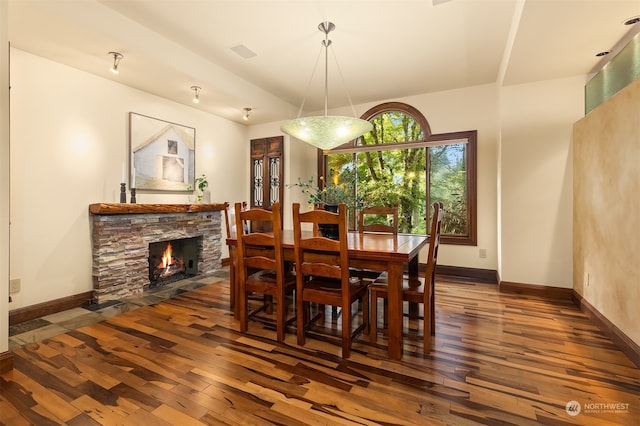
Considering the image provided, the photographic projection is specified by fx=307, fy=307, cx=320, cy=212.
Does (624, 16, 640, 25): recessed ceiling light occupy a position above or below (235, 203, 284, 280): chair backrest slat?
above

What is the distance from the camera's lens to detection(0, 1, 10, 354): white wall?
196 centimetres

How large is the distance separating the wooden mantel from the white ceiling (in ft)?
4.86

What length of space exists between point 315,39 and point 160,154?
255 centimetres

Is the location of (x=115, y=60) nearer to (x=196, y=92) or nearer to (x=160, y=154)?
(x=196, y=92)

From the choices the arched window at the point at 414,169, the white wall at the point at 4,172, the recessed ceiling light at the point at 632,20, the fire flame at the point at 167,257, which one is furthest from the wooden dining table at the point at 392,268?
the fire flame at the point at 167,257

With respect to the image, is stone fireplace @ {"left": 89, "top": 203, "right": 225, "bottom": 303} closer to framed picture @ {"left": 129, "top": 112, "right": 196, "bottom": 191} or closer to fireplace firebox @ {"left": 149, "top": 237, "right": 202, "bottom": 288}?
fireplace firebox @ {"left": 149, "top": 237, "right": 202, "bottom": 288}

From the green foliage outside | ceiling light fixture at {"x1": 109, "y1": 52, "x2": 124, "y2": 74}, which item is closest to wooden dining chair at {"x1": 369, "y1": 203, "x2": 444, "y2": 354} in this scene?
the green foliage outside

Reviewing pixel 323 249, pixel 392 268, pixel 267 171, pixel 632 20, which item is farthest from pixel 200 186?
pixel 632 20

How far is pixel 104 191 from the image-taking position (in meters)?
3.60

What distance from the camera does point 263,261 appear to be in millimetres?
2492

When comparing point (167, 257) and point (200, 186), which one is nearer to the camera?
point (167, 257)

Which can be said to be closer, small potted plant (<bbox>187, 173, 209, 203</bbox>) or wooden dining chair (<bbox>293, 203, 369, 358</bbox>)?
wooden dining chair (<bbox>293, 203, 369, 358</bbox>)

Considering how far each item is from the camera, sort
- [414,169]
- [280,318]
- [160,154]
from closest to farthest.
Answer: [280,318] → [160,154] → [414,169]

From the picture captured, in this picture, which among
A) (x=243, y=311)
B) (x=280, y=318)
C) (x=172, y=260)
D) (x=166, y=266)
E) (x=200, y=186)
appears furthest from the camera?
(x=200, y=186)
